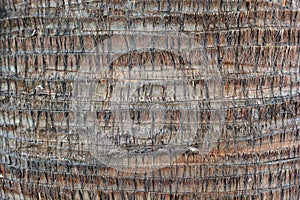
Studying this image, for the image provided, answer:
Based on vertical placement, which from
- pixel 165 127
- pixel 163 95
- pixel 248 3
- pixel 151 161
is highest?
pixel 248 3

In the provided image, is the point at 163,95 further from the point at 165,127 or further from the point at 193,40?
the point at 193,40

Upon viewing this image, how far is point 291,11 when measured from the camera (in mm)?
1466

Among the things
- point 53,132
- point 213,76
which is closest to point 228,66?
point 213,76

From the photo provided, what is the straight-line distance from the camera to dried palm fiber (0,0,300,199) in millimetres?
1407

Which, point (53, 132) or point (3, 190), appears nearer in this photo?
point (53, 132)

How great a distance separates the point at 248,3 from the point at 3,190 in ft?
3.84

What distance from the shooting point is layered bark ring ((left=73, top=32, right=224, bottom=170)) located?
1.41 metres

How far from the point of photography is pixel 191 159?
1436 mm

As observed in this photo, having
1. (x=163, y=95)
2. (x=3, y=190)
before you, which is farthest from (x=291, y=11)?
(x=3, y=190)

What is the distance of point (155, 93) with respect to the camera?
1.41m

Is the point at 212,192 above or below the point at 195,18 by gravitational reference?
below

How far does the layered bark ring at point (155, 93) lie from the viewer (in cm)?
141

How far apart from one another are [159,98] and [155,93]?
0.02 m

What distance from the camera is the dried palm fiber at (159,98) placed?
1407mm
